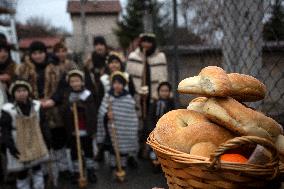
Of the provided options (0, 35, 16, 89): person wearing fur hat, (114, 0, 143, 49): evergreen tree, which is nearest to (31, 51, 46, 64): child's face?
(0, 35, 16, 89): person wearing fur hat

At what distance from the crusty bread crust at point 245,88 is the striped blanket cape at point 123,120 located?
3.53m

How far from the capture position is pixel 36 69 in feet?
15.1

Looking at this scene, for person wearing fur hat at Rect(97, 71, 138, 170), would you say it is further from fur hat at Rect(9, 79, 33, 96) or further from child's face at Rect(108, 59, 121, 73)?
fur hat at Rect(9, 79, 33, 96)

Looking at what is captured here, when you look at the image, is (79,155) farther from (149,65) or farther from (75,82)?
(149,65)

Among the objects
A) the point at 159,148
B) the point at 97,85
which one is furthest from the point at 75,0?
the point at 159,148

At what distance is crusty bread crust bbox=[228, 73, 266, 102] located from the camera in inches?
49.8

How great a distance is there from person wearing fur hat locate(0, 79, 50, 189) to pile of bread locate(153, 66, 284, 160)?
3.06 metres

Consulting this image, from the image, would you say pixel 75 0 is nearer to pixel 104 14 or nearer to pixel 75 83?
pixel 104 14

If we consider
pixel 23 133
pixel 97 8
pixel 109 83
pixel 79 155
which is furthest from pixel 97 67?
pixel 97 8

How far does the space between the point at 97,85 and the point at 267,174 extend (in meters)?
4.16

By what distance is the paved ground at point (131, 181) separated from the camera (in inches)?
176

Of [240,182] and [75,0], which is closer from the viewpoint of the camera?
[240,182]

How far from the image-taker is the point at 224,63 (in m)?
2.46

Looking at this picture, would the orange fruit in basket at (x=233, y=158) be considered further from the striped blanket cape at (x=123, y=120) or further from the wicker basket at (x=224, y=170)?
the striped blanket cape at (x=123, y=120)
